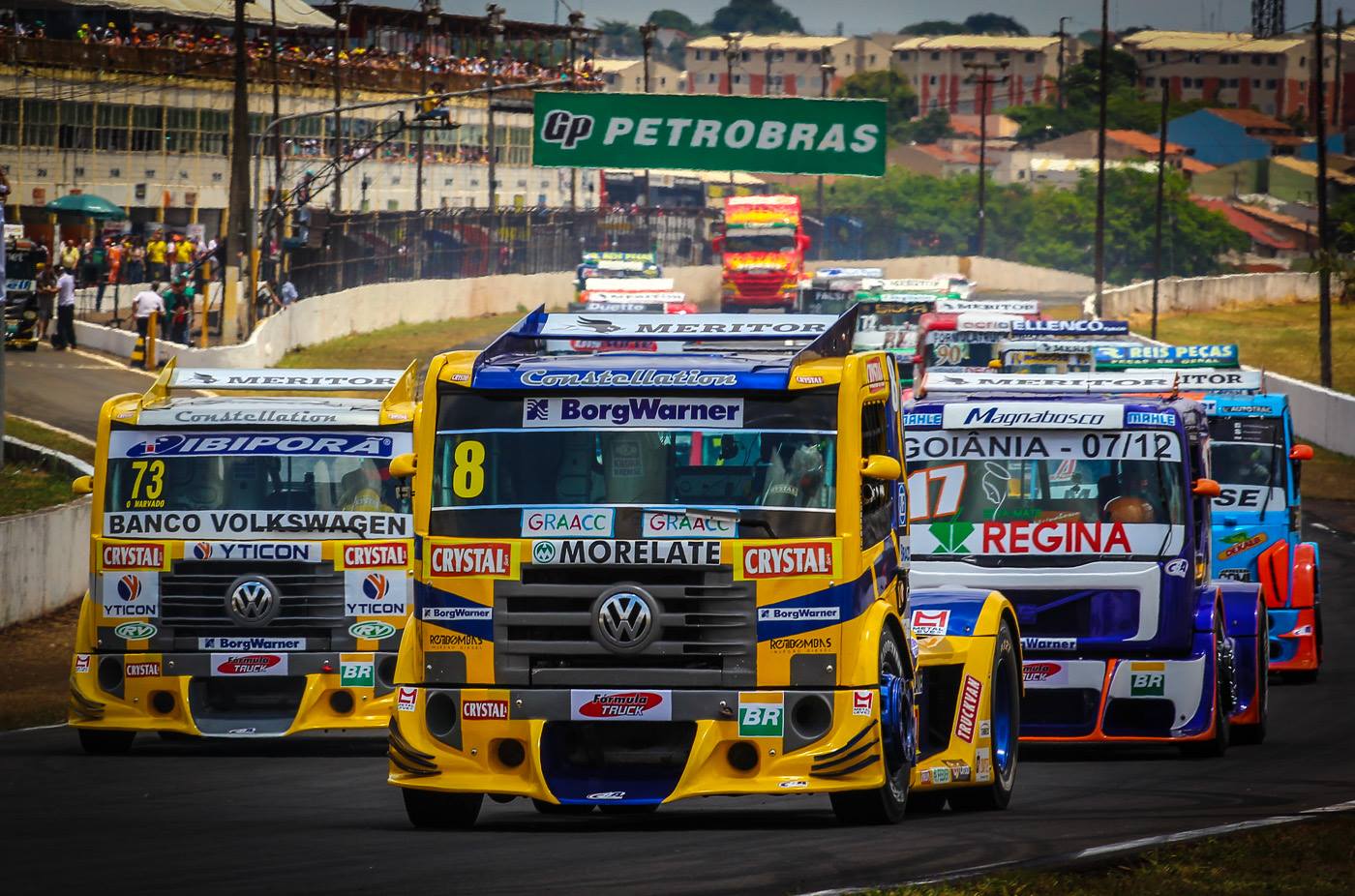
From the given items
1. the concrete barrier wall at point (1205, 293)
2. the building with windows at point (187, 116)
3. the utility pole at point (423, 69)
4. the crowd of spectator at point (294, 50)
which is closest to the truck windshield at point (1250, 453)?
the building with windows at point (187, 116)

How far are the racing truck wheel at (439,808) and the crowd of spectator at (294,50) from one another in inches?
2135

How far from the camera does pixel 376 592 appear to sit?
14.6 m

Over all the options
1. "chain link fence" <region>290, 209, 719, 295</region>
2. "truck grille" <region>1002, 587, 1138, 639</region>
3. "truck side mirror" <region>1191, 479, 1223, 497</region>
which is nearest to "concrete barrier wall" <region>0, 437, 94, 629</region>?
"truck grille" <region>1002, 587, 1138, 639</region>

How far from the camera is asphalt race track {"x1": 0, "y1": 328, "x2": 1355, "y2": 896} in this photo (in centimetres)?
859

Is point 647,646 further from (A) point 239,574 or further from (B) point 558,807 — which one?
(A) point 239,574

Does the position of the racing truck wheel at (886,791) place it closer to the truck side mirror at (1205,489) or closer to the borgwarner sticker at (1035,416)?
the borgwarner sticker at (1035,416)

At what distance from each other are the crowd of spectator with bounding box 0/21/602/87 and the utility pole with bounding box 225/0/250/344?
15134 millimetres

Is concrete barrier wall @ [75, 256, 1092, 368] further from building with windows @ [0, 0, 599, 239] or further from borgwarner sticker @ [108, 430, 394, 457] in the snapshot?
borgwarner sticker @ [108, 430, 394, 457]

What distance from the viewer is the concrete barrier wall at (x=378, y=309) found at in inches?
1811

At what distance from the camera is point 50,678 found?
20.6 meters

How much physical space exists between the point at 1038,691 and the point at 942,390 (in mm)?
2803

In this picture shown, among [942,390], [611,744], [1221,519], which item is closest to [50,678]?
[942,390]

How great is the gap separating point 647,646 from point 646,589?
25 cm

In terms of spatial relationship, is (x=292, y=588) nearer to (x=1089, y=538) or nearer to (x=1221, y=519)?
(x=1089, y=538)
